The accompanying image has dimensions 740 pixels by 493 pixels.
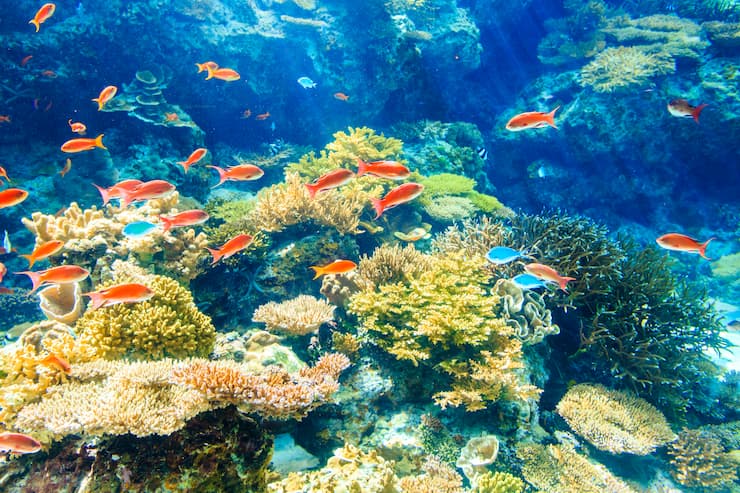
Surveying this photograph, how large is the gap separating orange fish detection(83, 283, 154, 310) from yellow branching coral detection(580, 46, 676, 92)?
14194 millimetres

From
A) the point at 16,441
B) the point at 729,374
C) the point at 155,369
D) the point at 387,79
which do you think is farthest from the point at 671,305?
the point at 387,79

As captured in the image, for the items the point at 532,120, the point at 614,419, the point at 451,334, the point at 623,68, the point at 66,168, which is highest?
the point at 532,120

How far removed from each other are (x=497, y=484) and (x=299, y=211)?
4380 millimetres

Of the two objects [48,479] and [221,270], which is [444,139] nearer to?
[221,270]

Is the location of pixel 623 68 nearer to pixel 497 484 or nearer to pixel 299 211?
pixel 299 211

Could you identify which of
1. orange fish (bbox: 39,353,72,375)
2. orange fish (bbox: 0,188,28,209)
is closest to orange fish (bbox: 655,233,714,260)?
orange fish (bbox: 39,353,72,375)

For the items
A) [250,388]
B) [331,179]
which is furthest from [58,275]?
[331,179]

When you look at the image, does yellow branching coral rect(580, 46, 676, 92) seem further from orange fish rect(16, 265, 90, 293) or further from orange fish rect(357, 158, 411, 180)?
orange fish rect(16, 265, 90, 293)

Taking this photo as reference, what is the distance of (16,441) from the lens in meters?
2.31

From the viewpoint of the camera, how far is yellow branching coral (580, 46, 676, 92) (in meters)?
11.0

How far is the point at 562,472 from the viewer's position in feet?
12.5

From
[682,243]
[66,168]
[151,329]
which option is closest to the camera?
[151,329]

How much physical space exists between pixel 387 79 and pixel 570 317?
995cm

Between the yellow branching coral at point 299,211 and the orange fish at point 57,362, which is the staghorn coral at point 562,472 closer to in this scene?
the yellow branching coral at point 299,211
